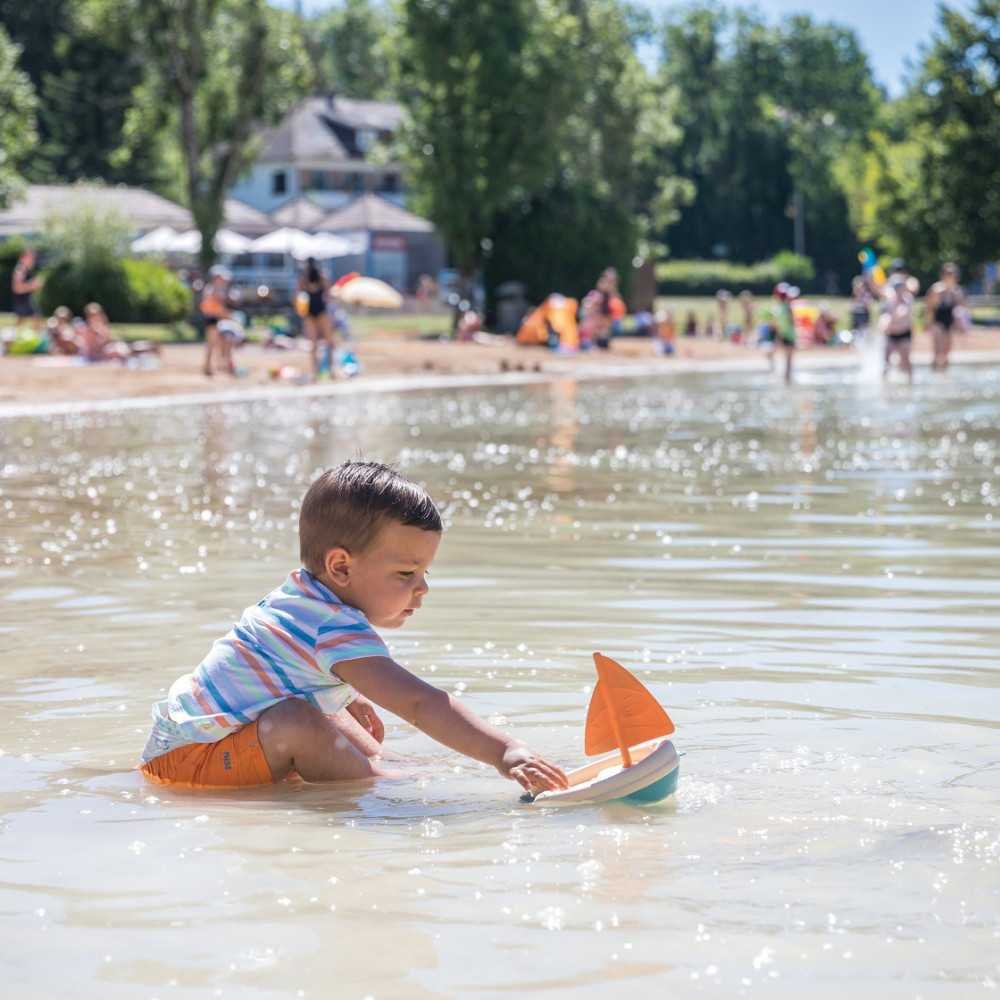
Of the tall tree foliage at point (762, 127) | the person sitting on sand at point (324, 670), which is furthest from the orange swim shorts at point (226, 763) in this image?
the tall tree foliage at point (762, 127)

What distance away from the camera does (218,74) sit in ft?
149

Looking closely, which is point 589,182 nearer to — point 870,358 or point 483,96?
point 483,96

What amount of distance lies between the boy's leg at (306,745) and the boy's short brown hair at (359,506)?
1.29 feet

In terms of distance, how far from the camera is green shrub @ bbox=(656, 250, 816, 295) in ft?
300

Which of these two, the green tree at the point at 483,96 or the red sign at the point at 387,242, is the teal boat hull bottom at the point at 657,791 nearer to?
the green tree at the point at 483,96

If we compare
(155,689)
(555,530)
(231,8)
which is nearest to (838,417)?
(555,530)

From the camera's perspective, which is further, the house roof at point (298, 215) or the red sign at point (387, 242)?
the red sign at point (387, 242)

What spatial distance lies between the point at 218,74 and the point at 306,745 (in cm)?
4250

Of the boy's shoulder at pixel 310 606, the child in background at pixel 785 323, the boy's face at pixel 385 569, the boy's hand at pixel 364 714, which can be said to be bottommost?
the boy's hand at pixel 364 714

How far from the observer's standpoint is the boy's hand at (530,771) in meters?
4.54

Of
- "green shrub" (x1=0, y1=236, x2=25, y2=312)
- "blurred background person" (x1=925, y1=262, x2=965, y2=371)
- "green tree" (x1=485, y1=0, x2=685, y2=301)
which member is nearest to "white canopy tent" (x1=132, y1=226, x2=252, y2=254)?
"green shrub" (x1=0, y1=236, x2=25, y2=312)

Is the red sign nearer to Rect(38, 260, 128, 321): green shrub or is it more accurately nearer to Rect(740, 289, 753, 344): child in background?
Rect(740, 289, 753, 344): child in background

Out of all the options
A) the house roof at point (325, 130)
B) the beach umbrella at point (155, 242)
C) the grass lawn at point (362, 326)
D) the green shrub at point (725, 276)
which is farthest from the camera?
the house roof at point (325, 130)

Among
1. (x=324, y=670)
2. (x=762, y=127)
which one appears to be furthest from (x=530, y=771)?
(x=762, y=127)
